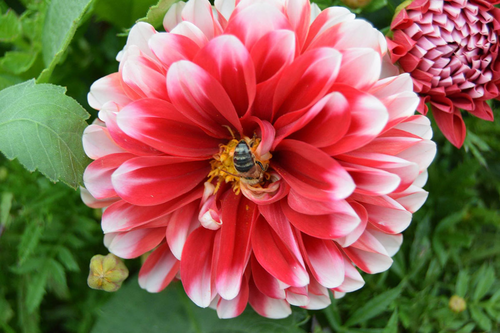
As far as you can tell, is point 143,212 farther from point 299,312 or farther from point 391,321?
point 391,321

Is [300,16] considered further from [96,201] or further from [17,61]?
[17,61]

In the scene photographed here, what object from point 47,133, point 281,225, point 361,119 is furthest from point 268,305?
point 47,133

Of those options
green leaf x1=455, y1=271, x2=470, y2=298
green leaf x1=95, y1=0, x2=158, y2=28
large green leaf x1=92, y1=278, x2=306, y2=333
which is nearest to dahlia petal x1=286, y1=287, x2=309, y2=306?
large green leaf x1=92, y1=278, x2=306, y2=333

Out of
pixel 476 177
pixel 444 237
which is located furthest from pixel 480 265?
pixel 476 177

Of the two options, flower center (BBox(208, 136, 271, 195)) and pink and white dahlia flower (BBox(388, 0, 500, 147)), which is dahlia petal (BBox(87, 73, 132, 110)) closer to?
flower center (BBox(208, 136, 271, 195))

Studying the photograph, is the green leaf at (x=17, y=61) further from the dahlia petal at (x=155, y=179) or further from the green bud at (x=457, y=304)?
the green bud at (x=457, y=304)

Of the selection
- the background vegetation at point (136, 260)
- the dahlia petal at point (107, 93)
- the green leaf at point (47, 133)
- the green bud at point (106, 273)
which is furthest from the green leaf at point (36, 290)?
the dahlia petal at point (107, 93)
